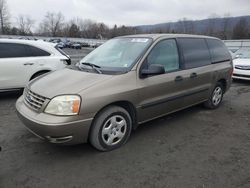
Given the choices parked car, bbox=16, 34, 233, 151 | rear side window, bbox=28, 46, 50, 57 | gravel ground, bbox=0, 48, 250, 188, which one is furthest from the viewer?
rear side window, bbox=28, 46, 50, 57

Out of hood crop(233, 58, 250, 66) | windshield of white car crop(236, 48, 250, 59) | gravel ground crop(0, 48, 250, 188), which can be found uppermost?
windshield of white car crop(236, 48, 250, 59)

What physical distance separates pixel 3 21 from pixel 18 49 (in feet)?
282

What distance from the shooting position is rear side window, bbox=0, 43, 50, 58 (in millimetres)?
6559

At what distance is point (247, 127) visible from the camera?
4.95m

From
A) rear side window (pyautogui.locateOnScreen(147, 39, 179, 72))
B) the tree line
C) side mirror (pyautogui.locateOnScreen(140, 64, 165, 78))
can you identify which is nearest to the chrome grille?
side mirror (pyautogui.locateOnScreen(140, 64, 165, 78))

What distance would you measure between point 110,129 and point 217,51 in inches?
→ 141

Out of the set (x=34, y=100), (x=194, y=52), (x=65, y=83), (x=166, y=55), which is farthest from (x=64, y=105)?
(x=194, y=52)

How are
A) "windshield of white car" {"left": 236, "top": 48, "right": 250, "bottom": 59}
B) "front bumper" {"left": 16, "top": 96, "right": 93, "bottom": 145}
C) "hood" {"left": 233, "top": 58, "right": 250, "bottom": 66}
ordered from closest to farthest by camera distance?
"front bumper" {"left": 16, "top": 96, "right": 93, "bottom": 145} → "hood" {"left": 233, "top": 58, "right": 250, "bottom": 66} → "windshield of white car" {"left": 236, "top": 48, "right": 250, "bottom": 59}

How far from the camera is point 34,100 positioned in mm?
3639

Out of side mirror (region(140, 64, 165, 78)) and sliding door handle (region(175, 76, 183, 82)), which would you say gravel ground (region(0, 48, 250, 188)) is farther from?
side mirror (region(140, 64, 165, 78))

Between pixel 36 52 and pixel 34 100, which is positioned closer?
pixel 34 100

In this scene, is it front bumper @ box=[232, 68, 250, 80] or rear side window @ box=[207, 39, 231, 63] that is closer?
rear side window @ box=[207, 39, 231, 63]

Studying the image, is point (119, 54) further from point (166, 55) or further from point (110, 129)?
point (110, 129)

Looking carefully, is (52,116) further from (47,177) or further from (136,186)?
(136,186)
